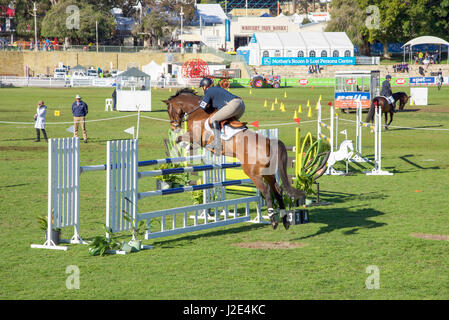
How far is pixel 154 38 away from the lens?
106 meters

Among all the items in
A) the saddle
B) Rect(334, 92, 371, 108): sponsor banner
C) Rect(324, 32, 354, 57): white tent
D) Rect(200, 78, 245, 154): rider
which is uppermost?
Rect(324, 32, 354, 57): white tent

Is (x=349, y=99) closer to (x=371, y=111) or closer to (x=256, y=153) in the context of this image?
(x=371, y=111)

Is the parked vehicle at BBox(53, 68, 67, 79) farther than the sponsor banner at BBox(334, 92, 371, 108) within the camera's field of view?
Yes

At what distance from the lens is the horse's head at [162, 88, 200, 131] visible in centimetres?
1170

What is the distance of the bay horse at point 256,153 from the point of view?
35.7 feet

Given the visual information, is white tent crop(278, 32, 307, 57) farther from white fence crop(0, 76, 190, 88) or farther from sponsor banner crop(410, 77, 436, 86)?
white fence crop(0, 76, 190, 88)

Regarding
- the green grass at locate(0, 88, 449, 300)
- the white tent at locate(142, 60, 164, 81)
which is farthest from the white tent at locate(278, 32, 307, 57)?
the green grass at locate(0, 88, 449, 300)

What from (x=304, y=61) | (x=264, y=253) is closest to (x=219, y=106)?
(x=264, y=253)

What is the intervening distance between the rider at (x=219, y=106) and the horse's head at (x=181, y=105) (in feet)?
1.48

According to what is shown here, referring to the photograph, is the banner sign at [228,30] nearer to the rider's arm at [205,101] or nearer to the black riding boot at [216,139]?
the rider's arm at [205,101]

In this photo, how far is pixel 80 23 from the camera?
319ft

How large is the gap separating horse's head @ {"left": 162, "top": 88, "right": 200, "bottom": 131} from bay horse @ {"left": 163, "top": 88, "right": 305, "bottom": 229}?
27mm

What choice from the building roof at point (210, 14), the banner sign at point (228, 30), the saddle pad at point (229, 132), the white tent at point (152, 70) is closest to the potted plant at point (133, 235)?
the saddle pad at point (229, 132)

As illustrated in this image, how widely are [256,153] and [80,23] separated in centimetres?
9124
